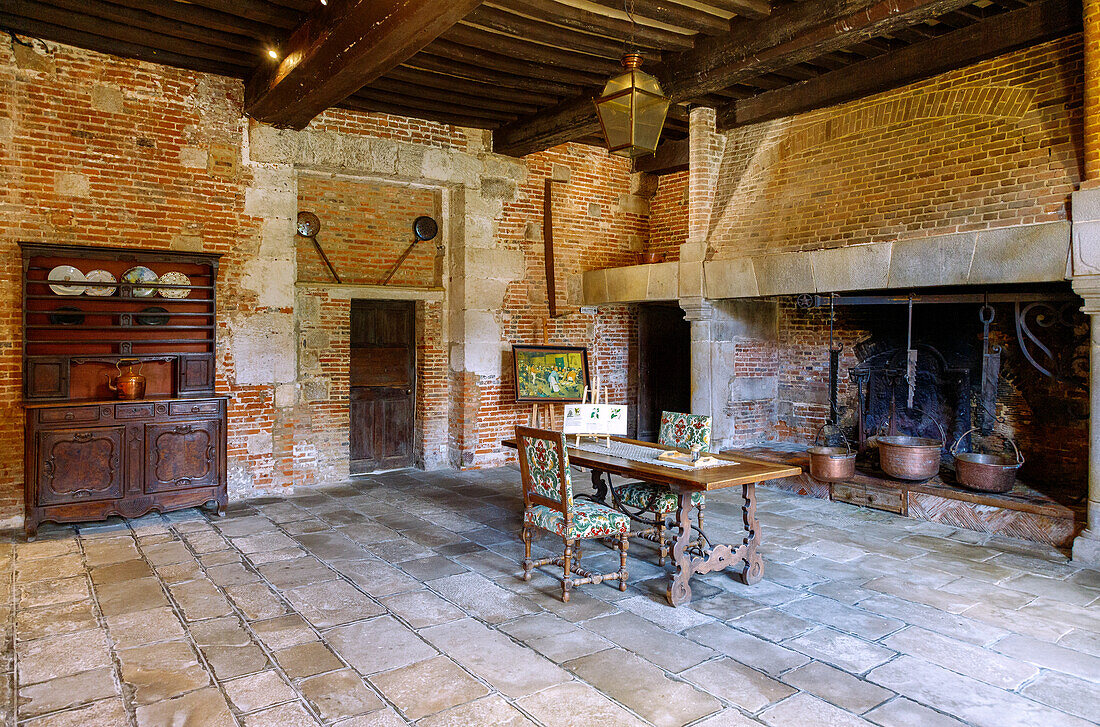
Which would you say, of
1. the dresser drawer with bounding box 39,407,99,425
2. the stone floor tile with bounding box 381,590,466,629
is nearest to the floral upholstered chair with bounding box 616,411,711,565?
the stone floor tile with bounding box 381,590,466,629

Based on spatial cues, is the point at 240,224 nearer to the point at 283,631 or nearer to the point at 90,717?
the point at 283,631

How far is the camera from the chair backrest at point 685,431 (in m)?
5.18

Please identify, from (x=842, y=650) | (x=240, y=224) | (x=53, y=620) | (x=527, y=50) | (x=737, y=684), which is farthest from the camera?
(x=240, y=224)

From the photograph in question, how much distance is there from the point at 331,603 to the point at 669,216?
268 inches

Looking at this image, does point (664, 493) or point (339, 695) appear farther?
point (664, 493)

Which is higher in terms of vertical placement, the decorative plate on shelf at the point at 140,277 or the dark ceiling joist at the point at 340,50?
the dark ceiling joist at the point at 340,50

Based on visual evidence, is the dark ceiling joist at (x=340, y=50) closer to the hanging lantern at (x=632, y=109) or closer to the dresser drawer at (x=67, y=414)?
the hanging lantern at (x=632, y=109)


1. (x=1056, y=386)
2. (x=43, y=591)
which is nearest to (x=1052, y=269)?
(x=1056, y=386)

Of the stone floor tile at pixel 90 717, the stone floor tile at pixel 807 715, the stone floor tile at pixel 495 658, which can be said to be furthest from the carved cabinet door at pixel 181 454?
the stone floor tile at pixel 807 715

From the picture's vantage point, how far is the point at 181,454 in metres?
5.82

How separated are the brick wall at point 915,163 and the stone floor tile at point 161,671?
18.6ft

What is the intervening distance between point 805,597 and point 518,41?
4574mm

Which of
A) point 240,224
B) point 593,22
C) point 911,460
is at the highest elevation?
point 593,22

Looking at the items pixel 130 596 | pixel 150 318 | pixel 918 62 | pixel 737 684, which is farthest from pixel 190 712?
pixel 918 62
